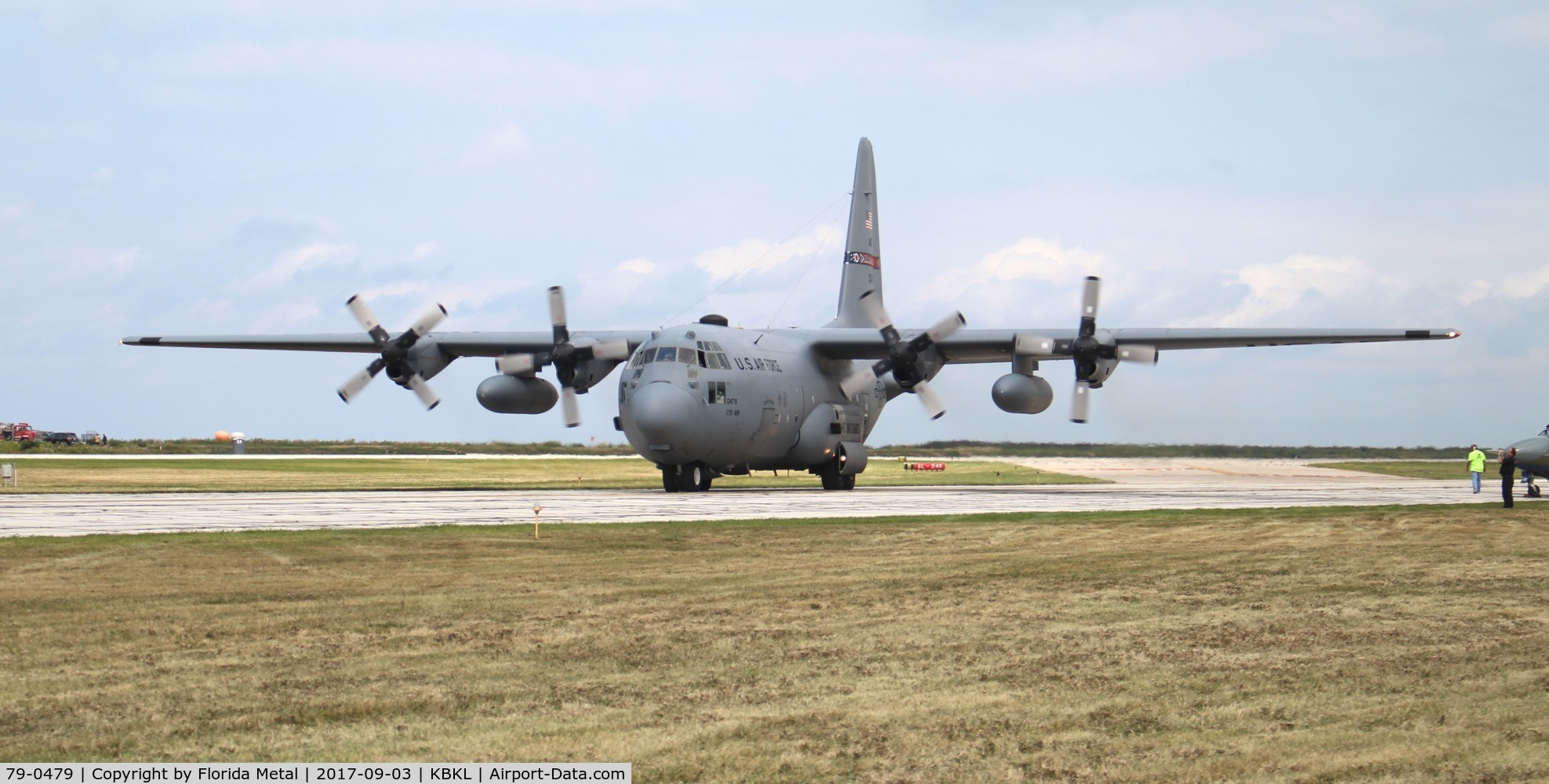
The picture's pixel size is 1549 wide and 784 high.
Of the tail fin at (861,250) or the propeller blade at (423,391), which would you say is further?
the tail fin at (861,250)

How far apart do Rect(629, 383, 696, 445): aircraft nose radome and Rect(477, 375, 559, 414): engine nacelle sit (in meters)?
5.95

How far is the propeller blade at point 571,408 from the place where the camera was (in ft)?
123

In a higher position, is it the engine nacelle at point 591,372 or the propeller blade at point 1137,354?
the propeller blade at point 1137,354

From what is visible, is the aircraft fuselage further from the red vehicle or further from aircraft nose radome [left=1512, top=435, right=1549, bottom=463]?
the red vehicle

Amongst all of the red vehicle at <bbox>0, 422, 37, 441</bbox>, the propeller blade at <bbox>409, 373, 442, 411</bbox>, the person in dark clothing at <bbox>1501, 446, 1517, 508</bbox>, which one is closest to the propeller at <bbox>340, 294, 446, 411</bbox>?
the propeller blade at <bbox>409, 373, 442, 411</bbox>

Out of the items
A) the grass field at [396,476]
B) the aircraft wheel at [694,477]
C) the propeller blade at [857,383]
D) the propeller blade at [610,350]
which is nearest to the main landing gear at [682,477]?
the aircraft wheel at [694,477]

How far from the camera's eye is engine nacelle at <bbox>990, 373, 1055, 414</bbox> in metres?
35.6

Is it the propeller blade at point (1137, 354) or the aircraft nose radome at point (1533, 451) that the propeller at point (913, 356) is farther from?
the aircraft nose radome at point (1533, 451)

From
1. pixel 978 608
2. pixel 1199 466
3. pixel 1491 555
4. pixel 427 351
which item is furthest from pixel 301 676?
pixel 1199 466

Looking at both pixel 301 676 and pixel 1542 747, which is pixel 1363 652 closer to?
pixel 1542 747

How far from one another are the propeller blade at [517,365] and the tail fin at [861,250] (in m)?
11.8

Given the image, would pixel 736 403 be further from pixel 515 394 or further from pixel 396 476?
pixel 396 476

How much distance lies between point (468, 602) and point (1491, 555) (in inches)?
534

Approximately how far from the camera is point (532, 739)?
7375mm
